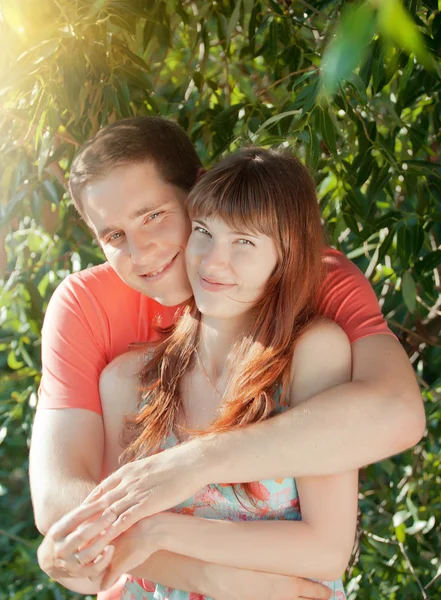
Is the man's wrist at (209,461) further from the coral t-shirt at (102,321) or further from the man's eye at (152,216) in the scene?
the man's eye at (152,216)

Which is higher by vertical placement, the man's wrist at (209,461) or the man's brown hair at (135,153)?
the man's brown hair at (135,153)

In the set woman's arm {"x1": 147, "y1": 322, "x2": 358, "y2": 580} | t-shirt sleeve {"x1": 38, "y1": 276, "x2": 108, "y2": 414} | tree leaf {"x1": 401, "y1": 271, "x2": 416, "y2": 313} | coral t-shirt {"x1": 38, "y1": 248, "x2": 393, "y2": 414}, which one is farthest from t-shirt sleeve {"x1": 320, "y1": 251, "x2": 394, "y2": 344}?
t-shirt sleeve {"x1": 38, "y1": 276, "x2": 108, "y2": 414}

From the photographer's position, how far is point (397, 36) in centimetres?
59

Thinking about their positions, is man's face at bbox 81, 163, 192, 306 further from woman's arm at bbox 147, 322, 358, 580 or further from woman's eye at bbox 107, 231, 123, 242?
woman's arm at bbox 147, 322, 358, 580

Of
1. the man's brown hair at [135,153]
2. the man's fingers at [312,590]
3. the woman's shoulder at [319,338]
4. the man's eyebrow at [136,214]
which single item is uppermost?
the man's brown hair at [135,153]

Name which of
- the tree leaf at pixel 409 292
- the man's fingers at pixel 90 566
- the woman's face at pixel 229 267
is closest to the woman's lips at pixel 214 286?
the woman's face at pixel 229 267

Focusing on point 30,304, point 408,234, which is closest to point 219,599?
point 408,234

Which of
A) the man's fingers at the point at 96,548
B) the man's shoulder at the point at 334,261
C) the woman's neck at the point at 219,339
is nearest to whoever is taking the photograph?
the man's fingers at the point at 96,548

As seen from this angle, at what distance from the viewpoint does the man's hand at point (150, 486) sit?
1349mm

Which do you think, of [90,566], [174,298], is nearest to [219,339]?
[174,298]

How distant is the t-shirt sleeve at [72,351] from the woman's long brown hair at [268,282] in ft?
0.45

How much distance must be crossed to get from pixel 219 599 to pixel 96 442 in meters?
0.37

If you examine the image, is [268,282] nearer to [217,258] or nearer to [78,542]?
[217,258]

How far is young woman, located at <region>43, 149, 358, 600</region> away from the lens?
1377 millimetres
